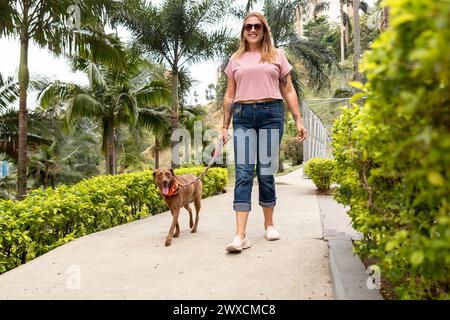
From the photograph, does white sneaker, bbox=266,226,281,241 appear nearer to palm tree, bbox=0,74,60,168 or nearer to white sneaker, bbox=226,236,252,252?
white sneaker, bbox=226,236,252,252

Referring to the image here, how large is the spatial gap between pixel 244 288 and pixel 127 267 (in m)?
1.24

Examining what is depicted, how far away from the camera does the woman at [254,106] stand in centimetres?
426

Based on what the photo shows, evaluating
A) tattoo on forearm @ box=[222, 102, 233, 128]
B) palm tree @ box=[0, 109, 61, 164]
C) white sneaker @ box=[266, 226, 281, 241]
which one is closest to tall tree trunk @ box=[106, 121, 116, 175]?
palm tree @ box=[0, 109, 61, 164]

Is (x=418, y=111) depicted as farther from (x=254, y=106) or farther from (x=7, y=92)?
(x=7, y=92)

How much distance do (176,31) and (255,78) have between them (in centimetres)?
1331

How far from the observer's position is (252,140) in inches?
172

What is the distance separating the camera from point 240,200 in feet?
14.0

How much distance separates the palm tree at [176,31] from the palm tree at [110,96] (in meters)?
1.09

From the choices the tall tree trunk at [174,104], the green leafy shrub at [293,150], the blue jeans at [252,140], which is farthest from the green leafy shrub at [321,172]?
the green leafy shrub at [293,150]

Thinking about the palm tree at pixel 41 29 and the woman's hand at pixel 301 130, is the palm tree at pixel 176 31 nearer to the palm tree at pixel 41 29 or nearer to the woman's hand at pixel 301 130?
the palm tree at pixel 41 29

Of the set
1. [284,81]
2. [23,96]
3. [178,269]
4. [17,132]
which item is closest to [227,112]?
[284,81]
